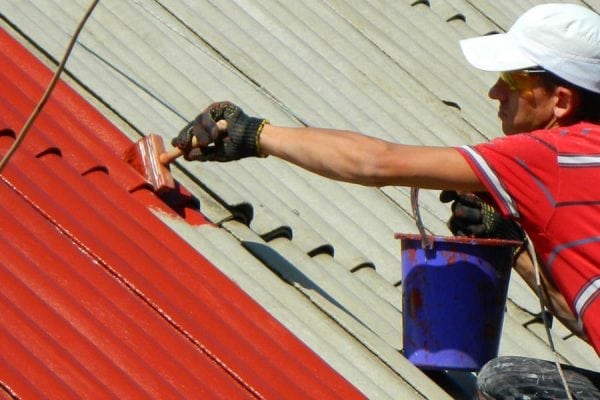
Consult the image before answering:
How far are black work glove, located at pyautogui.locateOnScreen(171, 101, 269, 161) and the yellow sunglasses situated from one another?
70 centimetres

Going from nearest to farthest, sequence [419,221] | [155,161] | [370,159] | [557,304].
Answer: [370,159] → [557,304] → [419,221] → [155,161]

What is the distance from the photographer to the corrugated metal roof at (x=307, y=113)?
475 centimetres

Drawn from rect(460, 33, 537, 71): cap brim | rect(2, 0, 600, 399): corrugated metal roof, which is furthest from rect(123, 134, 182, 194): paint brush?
rect(460, 33, 537, 71): cap brim

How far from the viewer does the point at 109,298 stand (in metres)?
4.24

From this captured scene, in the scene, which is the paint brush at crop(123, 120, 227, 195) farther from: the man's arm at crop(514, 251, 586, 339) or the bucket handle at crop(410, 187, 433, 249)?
the man's arm at crop(514, 251, 586, 339)

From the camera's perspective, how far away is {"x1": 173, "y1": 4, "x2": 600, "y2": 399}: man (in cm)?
376

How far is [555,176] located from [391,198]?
1933 millimetres

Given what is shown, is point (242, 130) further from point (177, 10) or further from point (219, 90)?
point (177, 10)

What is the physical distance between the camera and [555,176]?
3.76 meters

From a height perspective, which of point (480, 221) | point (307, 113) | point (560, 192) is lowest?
point (480, 221)

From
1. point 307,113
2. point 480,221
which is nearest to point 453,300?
point 480,221

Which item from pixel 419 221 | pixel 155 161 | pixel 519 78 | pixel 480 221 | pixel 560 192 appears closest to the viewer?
pixel 560 192

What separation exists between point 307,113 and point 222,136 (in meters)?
1.44

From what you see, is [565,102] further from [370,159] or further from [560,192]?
[370,159]
